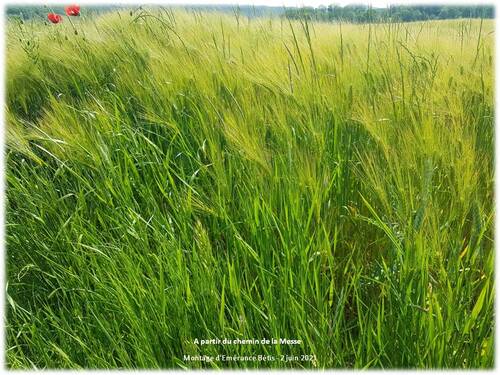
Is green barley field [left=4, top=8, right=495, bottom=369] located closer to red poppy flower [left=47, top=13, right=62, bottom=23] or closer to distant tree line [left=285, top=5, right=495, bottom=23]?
distant tree line [left=285, top=5, right=495, bottom=23]

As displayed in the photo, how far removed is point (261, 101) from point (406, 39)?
52 centimetres

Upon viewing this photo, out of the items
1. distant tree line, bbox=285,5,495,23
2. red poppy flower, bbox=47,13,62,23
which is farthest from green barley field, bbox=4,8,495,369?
red poppy flower, bbox=47,13,62,23

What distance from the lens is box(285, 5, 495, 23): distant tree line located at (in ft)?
4.44

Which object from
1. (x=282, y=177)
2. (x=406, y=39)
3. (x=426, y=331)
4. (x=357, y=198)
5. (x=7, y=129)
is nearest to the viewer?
(x=426, y=331)

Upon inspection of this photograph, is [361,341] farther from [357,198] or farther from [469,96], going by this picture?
[469,96]

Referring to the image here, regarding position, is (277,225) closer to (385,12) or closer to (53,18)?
(385,12)

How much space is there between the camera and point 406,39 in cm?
142

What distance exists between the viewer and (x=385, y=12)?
1.40 meters

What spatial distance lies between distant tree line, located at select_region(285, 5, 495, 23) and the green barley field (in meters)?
0.04

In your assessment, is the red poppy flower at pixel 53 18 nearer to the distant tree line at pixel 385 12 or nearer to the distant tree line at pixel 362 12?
the distant tree line at pixel 362 12

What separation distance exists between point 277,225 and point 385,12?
0.82 m

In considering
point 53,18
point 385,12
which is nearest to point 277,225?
point 385,12

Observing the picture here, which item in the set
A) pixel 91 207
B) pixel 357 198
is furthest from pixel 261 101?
pixel 91 207

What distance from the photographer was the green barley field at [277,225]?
29.8 inches
